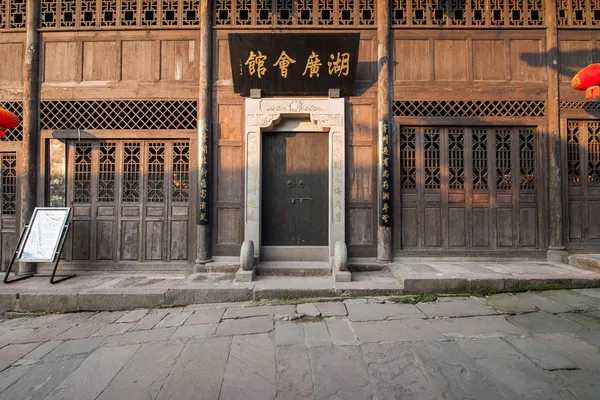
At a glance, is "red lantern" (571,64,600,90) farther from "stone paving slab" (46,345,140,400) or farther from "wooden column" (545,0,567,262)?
"stone paving slab" (46,345,140,400)

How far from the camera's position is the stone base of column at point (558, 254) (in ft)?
18.0

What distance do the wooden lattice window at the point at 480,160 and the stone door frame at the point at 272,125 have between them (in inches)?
100.0

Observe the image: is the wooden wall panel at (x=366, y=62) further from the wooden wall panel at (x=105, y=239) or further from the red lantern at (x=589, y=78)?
the wooden wall panel at (x=105, y=239)

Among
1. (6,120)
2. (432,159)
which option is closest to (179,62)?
(6,120)

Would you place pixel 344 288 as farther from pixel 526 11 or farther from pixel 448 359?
pixel 526 11

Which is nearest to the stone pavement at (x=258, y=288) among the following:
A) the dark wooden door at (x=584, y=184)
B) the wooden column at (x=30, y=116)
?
the dark wooden door at (x=584, y=184)

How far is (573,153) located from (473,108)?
6.87ft

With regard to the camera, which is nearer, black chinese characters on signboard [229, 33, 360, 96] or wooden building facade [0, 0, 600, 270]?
black chinese characters on signboard [229, 33, 360, 96]

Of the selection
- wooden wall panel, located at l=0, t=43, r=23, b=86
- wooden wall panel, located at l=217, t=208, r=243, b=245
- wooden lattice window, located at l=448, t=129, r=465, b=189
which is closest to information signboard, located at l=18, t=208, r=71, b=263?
wooden wall panel, located at l=217, t=208, r=243, b=245

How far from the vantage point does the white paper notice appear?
488cm

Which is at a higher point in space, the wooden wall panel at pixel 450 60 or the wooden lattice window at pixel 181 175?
the wooden wall panel at pixel 450 60

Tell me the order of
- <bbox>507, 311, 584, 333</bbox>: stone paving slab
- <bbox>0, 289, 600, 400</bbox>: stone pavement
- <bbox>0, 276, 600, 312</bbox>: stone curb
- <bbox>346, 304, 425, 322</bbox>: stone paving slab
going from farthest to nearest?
<bbox>0, 276, 600, 312</bbox>: stone curb < <bbox>346, 304, 425, 322</bbox>: stone paving slab < <bbox>507, 311, 584, 333</bbox>: stone paving slab < <bbox>0, 289, 600, 400</bbox>: stone pavement

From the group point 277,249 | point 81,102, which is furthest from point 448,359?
point 81,102

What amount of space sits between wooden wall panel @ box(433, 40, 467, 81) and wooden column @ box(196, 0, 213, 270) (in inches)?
172
